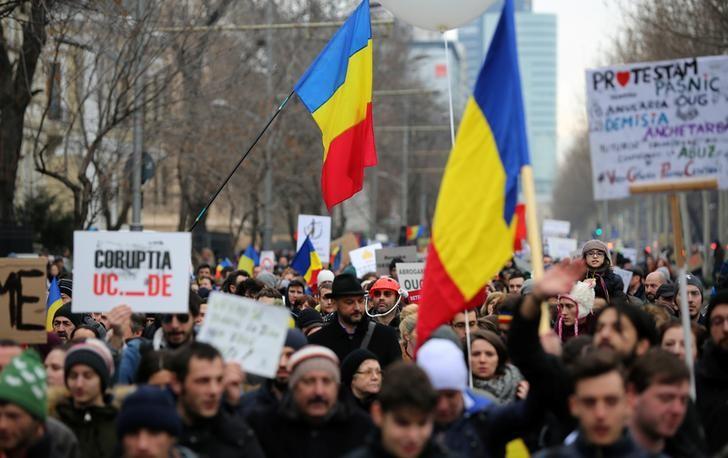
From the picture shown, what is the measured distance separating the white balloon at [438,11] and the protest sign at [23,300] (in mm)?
3350

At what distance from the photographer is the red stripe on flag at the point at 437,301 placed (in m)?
7.16

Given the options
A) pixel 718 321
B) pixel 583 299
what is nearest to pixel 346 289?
pixel 583 299

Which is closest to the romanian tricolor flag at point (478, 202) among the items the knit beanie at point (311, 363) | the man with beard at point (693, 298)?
the knit beanie at point (311, 363)

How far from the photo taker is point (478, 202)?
285 inches

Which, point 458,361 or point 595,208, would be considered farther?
point 595,208

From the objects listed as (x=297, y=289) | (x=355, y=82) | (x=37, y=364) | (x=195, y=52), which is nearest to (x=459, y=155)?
(x=37, y=364)

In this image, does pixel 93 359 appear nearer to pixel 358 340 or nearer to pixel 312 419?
pixel 312 419

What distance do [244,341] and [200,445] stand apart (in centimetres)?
58

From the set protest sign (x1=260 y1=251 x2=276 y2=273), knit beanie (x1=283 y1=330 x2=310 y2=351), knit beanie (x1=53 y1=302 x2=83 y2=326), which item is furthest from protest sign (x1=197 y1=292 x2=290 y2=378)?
protest sign (x1=260 y1=251 x2=276 y2=273)

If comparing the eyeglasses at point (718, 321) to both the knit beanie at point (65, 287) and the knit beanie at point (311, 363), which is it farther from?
the knit beanie at point (65, 287)

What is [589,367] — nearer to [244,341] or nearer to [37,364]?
[244,341]

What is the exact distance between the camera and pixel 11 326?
Answer: 8.41 m

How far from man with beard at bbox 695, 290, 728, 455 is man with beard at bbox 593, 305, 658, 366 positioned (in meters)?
0.86

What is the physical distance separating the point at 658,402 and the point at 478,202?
1.68m
